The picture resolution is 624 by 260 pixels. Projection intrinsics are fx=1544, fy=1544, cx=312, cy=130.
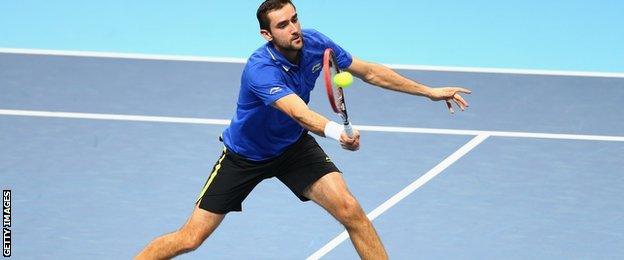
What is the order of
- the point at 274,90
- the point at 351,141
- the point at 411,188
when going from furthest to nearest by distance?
the point at 411,188
the point at 274,90
the point at 351,141

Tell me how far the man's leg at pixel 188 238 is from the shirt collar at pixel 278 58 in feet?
3.12

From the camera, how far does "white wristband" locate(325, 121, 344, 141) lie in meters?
7.78

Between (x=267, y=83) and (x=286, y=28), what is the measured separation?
1.09 feet

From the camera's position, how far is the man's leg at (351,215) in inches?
336

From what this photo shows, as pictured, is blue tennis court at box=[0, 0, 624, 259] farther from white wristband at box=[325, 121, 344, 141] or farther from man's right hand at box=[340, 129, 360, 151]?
man's right hand at box=[340, 129, 360, 151]

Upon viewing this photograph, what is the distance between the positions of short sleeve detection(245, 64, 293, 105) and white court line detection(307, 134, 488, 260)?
5.78 feet

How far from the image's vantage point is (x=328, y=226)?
1030 cm

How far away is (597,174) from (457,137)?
1318 mm

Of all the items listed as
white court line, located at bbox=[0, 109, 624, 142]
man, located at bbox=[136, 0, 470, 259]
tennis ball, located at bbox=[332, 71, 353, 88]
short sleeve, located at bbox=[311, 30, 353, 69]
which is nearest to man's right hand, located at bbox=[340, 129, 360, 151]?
tennis ball, located at bbox=[332, 71, 353, 88]

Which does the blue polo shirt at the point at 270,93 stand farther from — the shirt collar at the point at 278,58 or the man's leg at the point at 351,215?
the man's leg at the point at 351,215

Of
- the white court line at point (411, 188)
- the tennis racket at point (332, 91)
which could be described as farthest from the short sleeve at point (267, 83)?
the white court line at point (411, 188)

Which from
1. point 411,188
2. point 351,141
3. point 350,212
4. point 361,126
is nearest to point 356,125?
point 361,126

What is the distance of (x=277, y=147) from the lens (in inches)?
344

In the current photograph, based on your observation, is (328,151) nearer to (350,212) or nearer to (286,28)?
(350,212)
